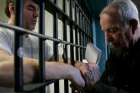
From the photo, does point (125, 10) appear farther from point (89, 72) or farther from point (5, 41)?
point (5, 41)

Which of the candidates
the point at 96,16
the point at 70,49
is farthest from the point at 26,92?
the point at 96,16

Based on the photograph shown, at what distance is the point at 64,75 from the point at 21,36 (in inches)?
12.8

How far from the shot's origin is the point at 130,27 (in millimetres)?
1455

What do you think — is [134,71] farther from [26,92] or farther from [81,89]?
[26,92]

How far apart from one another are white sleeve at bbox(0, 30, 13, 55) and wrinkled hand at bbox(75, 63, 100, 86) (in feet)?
1.29

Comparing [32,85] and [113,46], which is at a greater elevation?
[113,46]

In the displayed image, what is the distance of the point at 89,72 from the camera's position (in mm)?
1452

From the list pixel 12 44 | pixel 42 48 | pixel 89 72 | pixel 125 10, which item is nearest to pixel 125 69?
pixel 89 72

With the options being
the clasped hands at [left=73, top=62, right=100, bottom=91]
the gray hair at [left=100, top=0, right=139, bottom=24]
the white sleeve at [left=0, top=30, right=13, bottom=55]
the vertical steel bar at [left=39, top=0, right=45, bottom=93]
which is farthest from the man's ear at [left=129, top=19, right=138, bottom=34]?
the white sleeve at [left=0, top=30, right=13, bottom=55]

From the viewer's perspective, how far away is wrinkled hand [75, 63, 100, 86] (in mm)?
1413

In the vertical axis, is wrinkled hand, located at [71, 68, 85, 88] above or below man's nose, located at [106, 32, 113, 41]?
below

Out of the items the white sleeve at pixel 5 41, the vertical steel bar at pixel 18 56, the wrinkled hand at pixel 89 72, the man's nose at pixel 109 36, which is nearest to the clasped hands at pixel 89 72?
the wrinkled hand at pixel 89 72

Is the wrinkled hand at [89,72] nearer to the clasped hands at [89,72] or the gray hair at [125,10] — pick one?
the clasped hands at [89,72]

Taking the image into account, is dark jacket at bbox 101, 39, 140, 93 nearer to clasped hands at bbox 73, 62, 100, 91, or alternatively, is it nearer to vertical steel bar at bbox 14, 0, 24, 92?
clasped hands at bbox 73, 62, 100, 91
